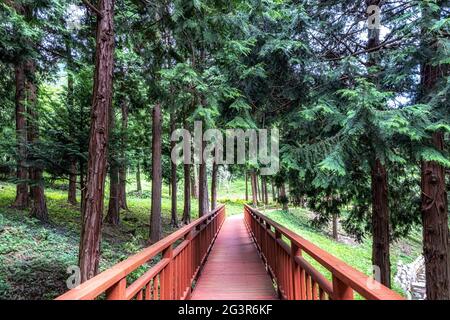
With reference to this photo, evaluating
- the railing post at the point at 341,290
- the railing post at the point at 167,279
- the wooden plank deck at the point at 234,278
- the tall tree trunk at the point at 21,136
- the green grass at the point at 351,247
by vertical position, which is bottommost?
the green grass at the point at 351,247

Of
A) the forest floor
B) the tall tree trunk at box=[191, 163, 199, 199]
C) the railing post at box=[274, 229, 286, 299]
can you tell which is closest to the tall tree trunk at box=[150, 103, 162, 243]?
the forest floor

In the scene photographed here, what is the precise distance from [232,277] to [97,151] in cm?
326

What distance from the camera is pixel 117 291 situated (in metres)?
1.97

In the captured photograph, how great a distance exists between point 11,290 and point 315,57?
6.64 metres

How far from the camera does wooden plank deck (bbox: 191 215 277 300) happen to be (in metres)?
4.71

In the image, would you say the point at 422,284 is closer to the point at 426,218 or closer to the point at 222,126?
the point at 426,218

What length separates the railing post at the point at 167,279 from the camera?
3.18 m

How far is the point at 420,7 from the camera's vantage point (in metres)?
4.64

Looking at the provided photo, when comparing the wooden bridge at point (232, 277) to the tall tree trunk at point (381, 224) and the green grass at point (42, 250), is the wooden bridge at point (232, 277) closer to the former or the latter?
the green grass at point (42, 250)

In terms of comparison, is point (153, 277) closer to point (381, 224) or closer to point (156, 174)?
point (381, 224)

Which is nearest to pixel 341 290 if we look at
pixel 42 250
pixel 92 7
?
pixel 92 7

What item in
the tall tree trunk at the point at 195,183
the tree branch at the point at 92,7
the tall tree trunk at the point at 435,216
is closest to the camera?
the tree branch at the point at 92,7

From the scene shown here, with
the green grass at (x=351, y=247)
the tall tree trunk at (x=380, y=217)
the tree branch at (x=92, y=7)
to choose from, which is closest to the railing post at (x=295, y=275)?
the tall tree trunk at (x=380, y=217)

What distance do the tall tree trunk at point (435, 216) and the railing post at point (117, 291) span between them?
203 inches
